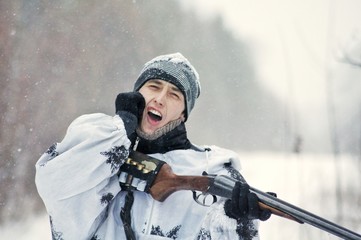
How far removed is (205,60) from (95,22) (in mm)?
2095

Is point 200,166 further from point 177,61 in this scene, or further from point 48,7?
point 48,7

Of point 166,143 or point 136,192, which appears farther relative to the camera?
point 166,143

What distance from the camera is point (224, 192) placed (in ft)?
7.04

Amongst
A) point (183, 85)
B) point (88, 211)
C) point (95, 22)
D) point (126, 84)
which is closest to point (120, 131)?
point (88, 211)

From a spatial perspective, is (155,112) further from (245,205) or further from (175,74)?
(245,205)

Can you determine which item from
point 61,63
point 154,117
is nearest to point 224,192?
point 154,117

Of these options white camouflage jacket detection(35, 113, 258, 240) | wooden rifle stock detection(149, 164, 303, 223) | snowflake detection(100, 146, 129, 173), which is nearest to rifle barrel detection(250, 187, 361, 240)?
wooden rifle stock detection(149, 164, 303, 223)

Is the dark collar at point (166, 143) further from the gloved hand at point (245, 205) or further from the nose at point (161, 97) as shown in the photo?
the gloved hand at point (245, 205)

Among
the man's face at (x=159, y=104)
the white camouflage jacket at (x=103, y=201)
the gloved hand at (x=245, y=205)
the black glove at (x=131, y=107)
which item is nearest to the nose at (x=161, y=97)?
the man's face at (x=159, y=104)

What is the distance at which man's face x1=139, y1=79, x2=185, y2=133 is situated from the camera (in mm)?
2584

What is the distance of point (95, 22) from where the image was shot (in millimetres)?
7848

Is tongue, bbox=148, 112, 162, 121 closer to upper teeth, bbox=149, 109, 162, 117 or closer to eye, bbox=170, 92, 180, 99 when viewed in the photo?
upper teeth, bbox=149, 109, 162, 117

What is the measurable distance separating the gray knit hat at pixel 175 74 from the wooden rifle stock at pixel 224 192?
22.8 inches

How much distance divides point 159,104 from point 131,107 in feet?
0.67
